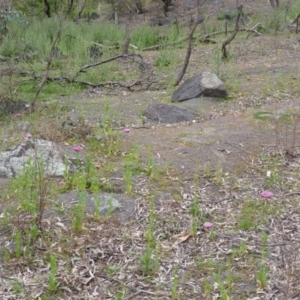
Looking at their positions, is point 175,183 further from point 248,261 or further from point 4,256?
point 4,256

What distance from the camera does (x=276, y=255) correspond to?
3295 mm

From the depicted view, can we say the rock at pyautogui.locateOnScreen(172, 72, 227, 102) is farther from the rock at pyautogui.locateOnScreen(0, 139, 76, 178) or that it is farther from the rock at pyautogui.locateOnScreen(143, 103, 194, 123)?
the rock at pyautogui.locateOnScreen(0, 139, 76, 178)

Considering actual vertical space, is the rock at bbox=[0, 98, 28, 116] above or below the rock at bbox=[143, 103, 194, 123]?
below

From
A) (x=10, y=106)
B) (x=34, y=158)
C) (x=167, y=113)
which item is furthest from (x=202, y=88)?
(x=34, y=158)

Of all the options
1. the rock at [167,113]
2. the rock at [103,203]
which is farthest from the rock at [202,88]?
the rock at [103,203]

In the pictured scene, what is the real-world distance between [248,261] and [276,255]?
0.63 feet

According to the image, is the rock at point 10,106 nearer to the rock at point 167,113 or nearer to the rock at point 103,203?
the rock at point 167,113

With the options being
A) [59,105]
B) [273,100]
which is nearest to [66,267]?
[59,105]

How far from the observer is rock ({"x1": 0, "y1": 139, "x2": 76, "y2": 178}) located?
4.31 metres

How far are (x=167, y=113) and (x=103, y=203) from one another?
295cm

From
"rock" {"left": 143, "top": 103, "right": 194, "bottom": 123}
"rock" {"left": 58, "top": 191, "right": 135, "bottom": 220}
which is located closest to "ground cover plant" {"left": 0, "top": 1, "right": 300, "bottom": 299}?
"rock" {"left": 58, "top": 191, "right": 135, "bottom": 220}

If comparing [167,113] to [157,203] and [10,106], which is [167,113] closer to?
[10,106]

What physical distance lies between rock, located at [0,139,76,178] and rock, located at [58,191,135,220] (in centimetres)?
36

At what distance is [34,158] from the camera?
4.26m
